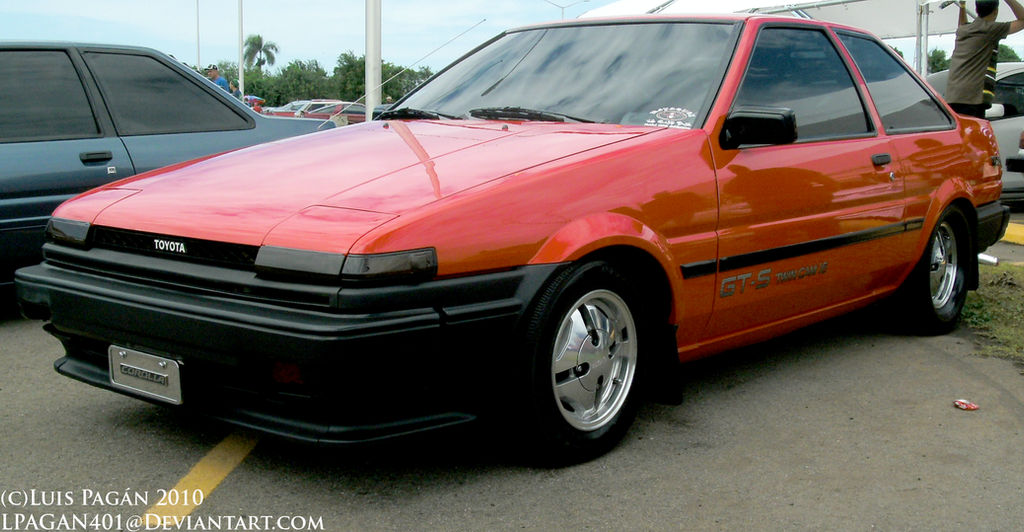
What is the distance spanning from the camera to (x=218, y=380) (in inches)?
115

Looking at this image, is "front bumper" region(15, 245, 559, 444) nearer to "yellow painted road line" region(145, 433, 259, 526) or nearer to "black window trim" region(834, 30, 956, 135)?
"yellow painted road line" region(145, 433, 259, 526)

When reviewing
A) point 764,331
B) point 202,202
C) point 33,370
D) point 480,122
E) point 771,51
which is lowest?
point 33,370

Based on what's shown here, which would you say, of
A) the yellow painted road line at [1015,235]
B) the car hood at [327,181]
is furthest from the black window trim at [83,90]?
the yellow painted road line at [1015,235]

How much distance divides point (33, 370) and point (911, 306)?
4.14 m

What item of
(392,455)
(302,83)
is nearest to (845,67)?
(392,455)

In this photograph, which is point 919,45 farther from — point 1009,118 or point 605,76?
point 605,76

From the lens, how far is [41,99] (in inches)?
215

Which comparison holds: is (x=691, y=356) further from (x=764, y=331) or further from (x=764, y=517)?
(x=764, y=517)

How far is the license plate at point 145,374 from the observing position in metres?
2.94

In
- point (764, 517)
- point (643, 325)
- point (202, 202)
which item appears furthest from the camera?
point (643, 325)

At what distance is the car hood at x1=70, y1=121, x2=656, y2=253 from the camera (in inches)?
112

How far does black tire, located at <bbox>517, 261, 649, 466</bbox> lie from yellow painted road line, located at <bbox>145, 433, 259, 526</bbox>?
0.95 meters

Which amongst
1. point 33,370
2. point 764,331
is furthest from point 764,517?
point 33,370

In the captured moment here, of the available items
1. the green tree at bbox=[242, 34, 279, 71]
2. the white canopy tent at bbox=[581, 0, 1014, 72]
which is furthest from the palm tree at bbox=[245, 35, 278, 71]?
the white canopy tent at bbox=[581, 0, 1014, 72]
